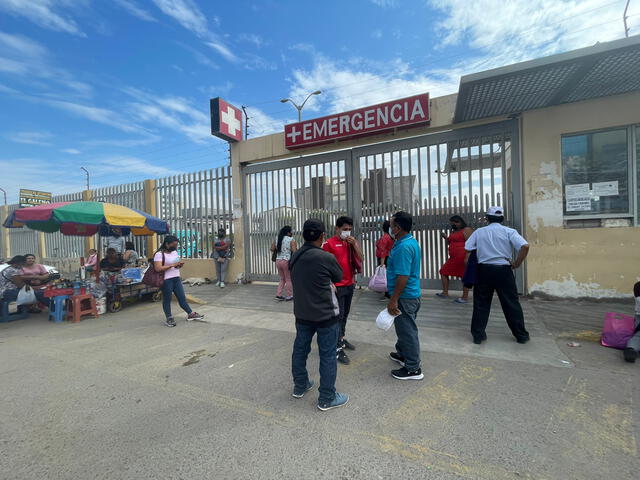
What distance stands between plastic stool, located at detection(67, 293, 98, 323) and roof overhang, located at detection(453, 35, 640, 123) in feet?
25.1

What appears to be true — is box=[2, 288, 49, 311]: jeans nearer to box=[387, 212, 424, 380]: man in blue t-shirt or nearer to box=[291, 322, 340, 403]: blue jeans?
box=[291, 322, 340, 403]: blue jeans

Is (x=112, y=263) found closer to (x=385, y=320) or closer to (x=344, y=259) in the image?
(x=344, y=259)

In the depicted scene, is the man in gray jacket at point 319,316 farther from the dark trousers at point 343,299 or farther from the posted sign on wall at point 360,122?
the posted sign on wall at point 360,122

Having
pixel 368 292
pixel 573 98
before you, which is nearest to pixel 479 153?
pixel 573 98

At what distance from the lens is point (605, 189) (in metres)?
5.80

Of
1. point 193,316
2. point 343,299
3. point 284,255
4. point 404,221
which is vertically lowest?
point 193,316

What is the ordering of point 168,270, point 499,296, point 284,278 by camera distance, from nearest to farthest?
point 499,296, point 168,270, point 284,278

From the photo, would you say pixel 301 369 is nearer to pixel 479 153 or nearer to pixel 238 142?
pixel 479 153

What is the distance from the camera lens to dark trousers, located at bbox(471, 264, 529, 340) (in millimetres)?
3986

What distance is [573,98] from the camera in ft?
18.6

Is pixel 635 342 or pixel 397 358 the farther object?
pixel 397 358

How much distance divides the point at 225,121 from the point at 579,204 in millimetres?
8272

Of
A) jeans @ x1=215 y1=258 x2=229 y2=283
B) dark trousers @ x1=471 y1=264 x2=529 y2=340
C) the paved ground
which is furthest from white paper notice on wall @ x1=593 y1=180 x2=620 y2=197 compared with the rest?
jeans @ x1=215 y1=258 x2=229 y2=283

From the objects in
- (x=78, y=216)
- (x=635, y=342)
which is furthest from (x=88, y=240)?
(x=635, y=342)
